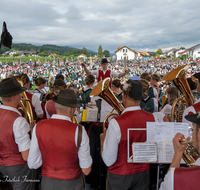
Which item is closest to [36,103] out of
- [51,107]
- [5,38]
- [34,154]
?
[51,107]

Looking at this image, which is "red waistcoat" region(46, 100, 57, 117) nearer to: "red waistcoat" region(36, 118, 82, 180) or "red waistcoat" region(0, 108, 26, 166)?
"red waistcoat" region(0, 108, 26, 166)

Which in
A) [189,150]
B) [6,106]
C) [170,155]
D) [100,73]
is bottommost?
[170,155]

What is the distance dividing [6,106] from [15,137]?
434 mm

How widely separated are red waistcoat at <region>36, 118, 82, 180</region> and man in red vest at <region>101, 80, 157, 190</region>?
39 centimetres

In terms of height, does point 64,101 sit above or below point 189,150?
above

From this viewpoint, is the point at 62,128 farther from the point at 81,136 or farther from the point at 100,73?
the point at 100,73

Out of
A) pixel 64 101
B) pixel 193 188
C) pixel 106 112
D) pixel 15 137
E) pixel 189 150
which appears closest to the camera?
pixel 193 188

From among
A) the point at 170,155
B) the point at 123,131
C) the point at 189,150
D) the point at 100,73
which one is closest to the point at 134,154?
the point at 123,131

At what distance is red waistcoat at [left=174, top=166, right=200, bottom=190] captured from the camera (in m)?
1.05

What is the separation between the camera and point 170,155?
1792 millimetres

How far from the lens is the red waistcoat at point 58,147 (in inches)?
69.6

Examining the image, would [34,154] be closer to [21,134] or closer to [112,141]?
[21,134]

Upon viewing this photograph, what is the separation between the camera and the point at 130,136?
1854mm

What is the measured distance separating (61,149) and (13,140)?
2.44 ft
